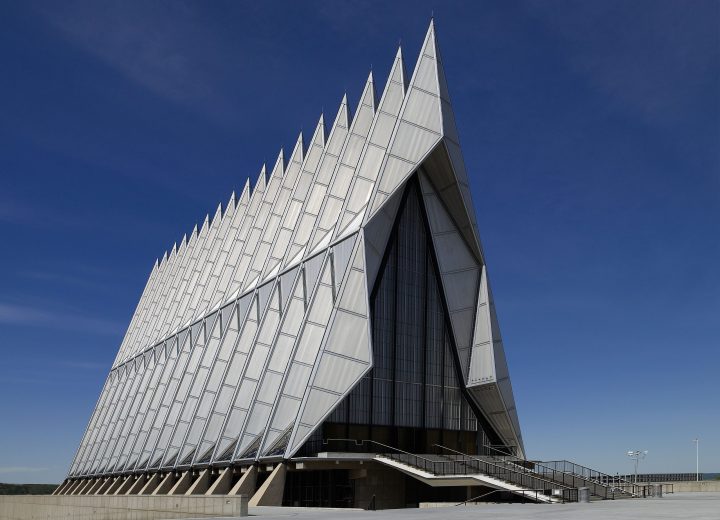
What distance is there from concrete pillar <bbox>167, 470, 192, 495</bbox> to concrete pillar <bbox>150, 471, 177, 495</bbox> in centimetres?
183

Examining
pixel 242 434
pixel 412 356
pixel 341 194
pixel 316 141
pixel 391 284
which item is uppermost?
pixel 316 141

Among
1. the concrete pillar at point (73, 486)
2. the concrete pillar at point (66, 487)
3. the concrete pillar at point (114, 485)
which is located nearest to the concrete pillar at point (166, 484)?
the concrete pillar at point (114, 485)

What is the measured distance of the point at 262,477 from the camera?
3841cm

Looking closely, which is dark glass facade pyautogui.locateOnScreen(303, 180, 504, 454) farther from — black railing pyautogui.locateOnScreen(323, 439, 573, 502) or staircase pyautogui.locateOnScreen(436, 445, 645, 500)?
staircase pyautogui.locateOnScreen(436, 445, 645, 500)

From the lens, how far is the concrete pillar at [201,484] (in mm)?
40750

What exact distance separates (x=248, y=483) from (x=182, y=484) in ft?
29.4

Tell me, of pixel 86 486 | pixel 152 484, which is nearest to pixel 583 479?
pixel 152 484

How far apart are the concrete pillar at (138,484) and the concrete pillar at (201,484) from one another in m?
11.7

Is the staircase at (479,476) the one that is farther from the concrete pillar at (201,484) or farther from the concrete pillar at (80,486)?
the concrete pillar at (80,486)

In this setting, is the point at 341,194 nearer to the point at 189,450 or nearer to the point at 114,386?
the point at 189,450

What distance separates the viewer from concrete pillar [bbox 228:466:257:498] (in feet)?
118

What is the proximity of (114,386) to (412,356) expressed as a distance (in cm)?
4701

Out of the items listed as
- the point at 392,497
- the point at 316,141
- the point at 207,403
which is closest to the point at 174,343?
the point at 207,403

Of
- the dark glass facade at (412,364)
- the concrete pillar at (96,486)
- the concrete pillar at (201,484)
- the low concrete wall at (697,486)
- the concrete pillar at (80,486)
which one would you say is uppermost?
the dark glass facade at (412,364)
